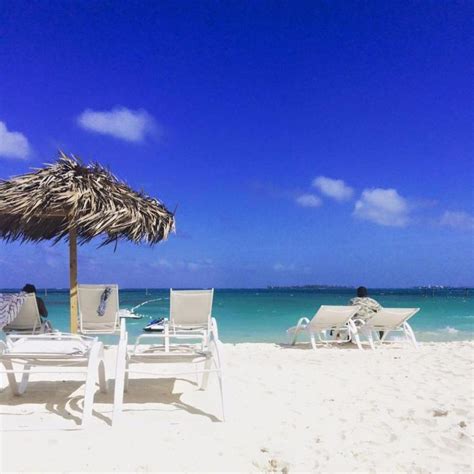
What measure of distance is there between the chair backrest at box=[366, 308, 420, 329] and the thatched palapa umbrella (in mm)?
3361

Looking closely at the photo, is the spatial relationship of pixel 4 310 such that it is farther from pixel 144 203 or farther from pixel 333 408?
pixel 333 408

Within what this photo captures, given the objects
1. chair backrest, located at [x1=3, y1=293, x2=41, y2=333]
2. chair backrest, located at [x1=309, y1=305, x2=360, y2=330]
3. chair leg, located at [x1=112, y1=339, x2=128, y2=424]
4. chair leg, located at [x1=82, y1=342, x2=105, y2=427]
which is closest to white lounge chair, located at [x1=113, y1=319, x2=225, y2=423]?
chair leg, located at [x1=112, y1=339, x2=128, y2=424]

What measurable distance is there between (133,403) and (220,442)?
116 cm

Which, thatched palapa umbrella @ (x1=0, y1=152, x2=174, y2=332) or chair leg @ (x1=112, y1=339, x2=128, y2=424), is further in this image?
thatched palapa umbrella @ (x1=0, y1=152, x2=174, y2=332)

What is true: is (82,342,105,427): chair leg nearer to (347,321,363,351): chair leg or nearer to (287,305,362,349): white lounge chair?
(287,305,362,349): white lounge chair

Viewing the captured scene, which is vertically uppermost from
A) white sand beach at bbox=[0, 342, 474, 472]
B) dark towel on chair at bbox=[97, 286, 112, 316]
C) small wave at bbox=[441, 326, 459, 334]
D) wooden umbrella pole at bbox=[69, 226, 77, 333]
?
wooden umbrella pole at bbox=[69, 226, 77, 333]

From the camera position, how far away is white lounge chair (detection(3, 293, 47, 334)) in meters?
5.37

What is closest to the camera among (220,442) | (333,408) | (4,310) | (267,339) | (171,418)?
(220,442)

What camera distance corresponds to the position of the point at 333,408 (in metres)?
3.89

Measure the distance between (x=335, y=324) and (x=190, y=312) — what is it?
9.94 ft

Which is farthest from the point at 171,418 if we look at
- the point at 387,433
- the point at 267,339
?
the point at 267,339

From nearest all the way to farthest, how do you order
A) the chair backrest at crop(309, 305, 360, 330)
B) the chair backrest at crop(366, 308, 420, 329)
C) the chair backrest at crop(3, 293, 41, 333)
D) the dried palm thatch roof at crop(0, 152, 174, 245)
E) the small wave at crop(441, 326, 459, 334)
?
the chair backrest at crop(3, 293, 41, 333) < the dried palm thatch roof at crop(0, 152, 174, 245) < the chair backrest at crop(309, 305, 360, 330) < the chair backrest at crop(366, 308, 420, 329) < the small wave at crop(441, 326, 459, 334)

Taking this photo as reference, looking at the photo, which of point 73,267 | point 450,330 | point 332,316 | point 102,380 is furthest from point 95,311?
point 450,330

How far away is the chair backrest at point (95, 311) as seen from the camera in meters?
6.01
